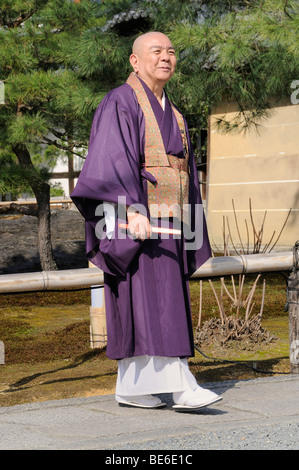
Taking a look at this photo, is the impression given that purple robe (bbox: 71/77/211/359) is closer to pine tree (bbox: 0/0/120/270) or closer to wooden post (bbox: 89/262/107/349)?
wooden post (bbox: 89/262/107/349)

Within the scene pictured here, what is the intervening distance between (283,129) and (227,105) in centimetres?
94

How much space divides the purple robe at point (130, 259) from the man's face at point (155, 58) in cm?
17

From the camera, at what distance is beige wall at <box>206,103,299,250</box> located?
11578 millimetres

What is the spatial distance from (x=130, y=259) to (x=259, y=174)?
29.4 feet

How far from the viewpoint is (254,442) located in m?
2.74

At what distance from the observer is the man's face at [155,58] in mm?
3488

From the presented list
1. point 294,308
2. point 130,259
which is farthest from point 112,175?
point 294,308

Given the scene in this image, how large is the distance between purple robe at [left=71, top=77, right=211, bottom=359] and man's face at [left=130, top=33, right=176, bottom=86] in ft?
0.55

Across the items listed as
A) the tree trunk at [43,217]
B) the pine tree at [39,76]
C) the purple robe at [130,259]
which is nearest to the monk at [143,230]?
the purple robe at [130,259]

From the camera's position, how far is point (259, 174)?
1198 cm

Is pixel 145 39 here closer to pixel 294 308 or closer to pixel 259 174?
pixel 294 308

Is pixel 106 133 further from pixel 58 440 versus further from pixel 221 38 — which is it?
pixel 221 38

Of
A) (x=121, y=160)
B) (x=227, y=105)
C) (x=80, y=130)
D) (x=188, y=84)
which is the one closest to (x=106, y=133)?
(x=121, y=160)

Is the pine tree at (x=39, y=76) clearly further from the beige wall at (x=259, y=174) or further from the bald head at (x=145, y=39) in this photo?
the bald head at (x=145, y=39)
